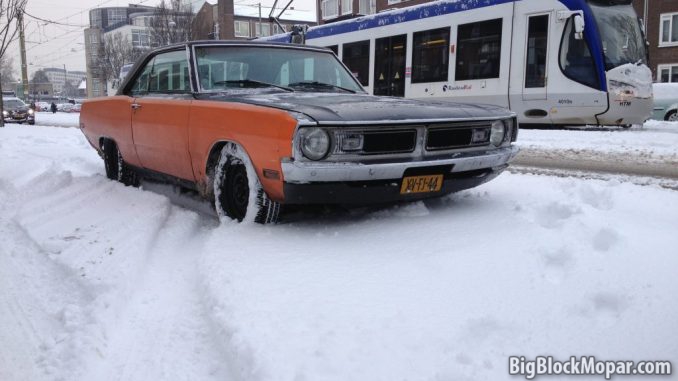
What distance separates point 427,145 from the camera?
12.5 feet

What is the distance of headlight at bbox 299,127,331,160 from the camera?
3457mm

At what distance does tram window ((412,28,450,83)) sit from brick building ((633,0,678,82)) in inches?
776

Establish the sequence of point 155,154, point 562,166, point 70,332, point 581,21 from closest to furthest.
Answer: point 70,332 < point 155,154 < point 562,166 < point 581,21

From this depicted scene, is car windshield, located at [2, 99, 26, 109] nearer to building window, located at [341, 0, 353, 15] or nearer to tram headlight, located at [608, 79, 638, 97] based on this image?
building window, located at [341, 0, 353, 15]

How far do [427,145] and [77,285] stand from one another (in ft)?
7.55

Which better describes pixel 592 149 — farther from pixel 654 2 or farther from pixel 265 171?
pixel 654 2

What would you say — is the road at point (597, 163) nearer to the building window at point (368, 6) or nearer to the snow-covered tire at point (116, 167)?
the snow-covered tire at point (116, 167)

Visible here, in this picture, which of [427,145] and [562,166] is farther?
[562,166]

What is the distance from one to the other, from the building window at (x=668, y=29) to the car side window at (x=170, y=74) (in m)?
30.3

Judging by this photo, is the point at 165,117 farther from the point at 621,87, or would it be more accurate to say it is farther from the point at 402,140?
the point at 621,87

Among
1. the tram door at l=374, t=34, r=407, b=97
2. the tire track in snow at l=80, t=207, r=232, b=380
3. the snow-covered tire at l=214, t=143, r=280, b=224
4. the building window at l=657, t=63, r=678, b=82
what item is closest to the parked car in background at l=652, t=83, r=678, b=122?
the tram door at l=374, t=34, r=407, b=97

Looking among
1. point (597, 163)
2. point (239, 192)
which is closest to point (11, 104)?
point (597, 163)

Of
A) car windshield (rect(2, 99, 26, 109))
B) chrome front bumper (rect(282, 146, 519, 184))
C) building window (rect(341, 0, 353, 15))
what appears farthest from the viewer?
building window (rect(341, 0, 353, 15))

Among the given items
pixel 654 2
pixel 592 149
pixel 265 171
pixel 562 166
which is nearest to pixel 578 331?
pixel 265 171
